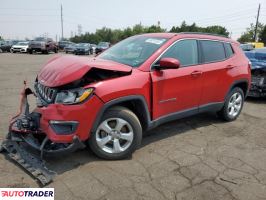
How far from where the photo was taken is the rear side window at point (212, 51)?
16.5 feet

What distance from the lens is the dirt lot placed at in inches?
128

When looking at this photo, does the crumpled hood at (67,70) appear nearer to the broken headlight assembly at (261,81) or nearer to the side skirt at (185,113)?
the side skirt at (185,113)

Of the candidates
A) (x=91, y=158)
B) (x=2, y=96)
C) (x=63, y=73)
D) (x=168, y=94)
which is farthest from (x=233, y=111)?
(x=2, y=96)

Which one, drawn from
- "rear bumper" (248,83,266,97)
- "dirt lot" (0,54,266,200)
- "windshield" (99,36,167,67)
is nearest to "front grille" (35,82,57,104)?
"dirt lot" (0,54,266,200)

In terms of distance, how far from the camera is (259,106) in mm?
7461

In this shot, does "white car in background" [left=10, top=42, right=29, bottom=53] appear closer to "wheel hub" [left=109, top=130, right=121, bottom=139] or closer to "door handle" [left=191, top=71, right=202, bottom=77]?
"door handle" [left=191, top=71, right=202, bottom=77]

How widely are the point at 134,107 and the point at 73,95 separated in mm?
1012

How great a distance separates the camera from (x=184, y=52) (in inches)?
185

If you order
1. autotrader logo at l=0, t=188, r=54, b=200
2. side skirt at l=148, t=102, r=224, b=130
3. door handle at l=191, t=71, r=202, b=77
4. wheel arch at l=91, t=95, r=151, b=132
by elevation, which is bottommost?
autotrader logo at l=0, t=188, r=54, b=200

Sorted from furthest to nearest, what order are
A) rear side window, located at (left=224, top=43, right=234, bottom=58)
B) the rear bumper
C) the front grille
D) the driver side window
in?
the rear bumper < rear side window, located at (left=224, top=43, right=234, bottom=58) < the driver side window < the front grille

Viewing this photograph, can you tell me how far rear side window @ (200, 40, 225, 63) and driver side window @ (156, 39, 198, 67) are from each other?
0.23m

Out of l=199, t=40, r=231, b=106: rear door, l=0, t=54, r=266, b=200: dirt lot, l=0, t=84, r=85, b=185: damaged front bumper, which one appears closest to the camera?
l=0, t=54, r=266, b=200: dirt lot

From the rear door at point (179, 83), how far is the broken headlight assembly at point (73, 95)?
3.53ft

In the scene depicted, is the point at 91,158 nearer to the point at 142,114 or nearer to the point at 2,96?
the point at 142,114
